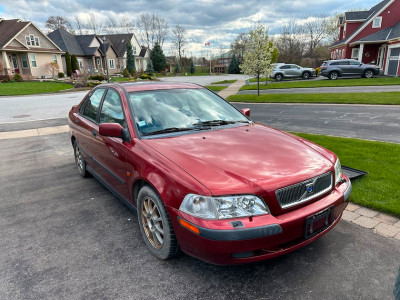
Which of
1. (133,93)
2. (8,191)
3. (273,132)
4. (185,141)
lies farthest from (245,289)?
(8,191)

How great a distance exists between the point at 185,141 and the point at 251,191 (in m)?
0.98

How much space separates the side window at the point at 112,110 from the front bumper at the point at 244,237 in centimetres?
152

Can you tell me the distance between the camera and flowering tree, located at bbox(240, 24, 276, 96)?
15.4 meters

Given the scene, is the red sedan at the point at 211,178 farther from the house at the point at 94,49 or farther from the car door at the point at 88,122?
the house at the point at 94,49

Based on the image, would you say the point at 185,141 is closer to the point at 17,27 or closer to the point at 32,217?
the point at 32,217

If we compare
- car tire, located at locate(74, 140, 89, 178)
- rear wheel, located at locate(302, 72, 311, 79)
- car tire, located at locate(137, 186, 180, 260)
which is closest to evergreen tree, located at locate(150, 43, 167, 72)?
rear wheel, located at locate(302, 72, 311, 79)

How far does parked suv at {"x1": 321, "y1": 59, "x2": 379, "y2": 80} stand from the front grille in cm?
2669

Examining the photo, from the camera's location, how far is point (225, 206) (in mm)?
2152

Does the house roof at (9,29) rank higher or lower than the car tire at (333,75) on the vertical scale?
higher

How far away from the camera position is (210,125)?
336 centimetres

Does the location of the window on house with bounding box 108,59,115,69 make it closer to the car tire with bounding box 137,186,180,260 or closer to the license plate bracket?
the car tire with bounding box 137,186,180,260

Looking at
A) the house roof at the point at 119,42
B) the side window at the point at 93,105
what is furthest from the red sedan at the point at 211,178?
the house roof at the point at 119,42

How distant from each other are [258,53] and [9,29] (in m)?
35.5

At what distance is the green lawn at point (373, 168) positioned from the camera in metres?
3.64
